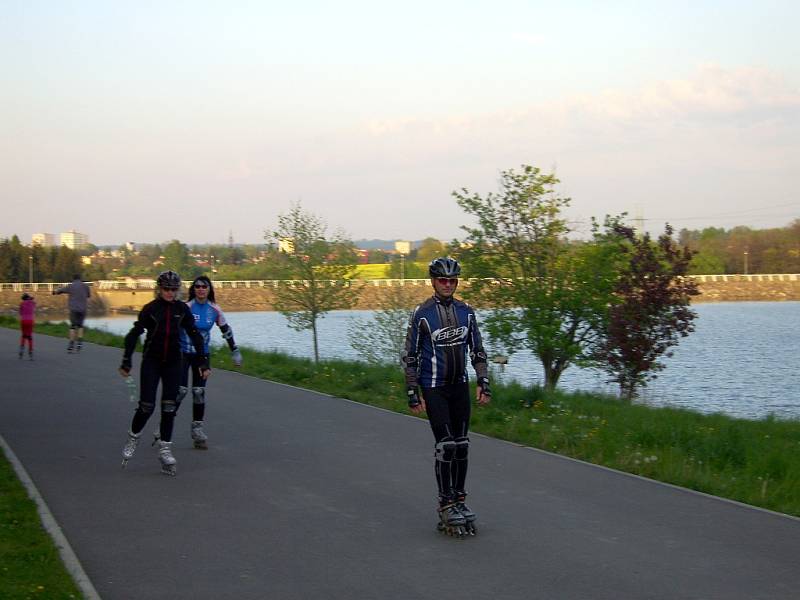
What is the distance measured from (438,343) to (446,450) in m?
0.78

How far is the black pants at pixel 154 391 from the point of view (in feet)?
31.1

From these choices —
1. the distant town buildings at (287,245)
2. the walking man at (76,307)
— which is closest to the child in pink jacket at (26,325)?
the walking man at (76,307)

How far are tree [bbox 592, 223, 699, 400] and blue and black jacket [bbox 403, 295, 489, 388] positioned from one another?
1478cm

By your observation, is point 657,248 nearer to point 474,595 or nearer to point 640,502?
point 640,502

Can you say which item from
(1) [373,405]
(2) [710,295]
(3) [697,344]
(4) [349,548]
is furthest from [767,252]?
(4) [349,548]

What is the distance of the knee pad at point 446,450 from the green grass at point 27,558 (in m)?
2.69

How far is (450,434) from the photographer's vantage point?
737 cm

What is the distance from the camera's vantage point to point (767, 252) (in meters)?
112

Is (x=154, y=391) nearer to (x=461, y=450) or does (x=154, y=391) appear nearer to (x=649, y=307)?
(x=461, y=450)

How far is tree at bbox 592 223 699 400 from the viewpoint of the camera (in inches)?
847

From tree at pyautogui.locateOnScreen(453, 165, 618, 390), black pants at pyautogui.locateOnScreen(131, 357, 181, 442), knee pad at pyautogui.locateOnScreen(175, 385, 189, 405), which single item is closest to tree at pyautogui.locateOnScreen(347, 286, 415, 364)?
tree at pyautogui.locateOnScreen(453, 165, 618, 390)

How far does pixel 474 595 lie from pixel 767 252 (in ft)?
375

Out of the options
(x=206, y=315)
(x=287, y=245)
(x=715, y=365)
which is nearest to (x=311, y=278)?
(x=287, y=245)

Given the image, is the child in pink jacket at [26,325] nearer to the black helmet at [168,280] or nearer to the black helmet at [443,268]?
the black helmet at [168,280]
